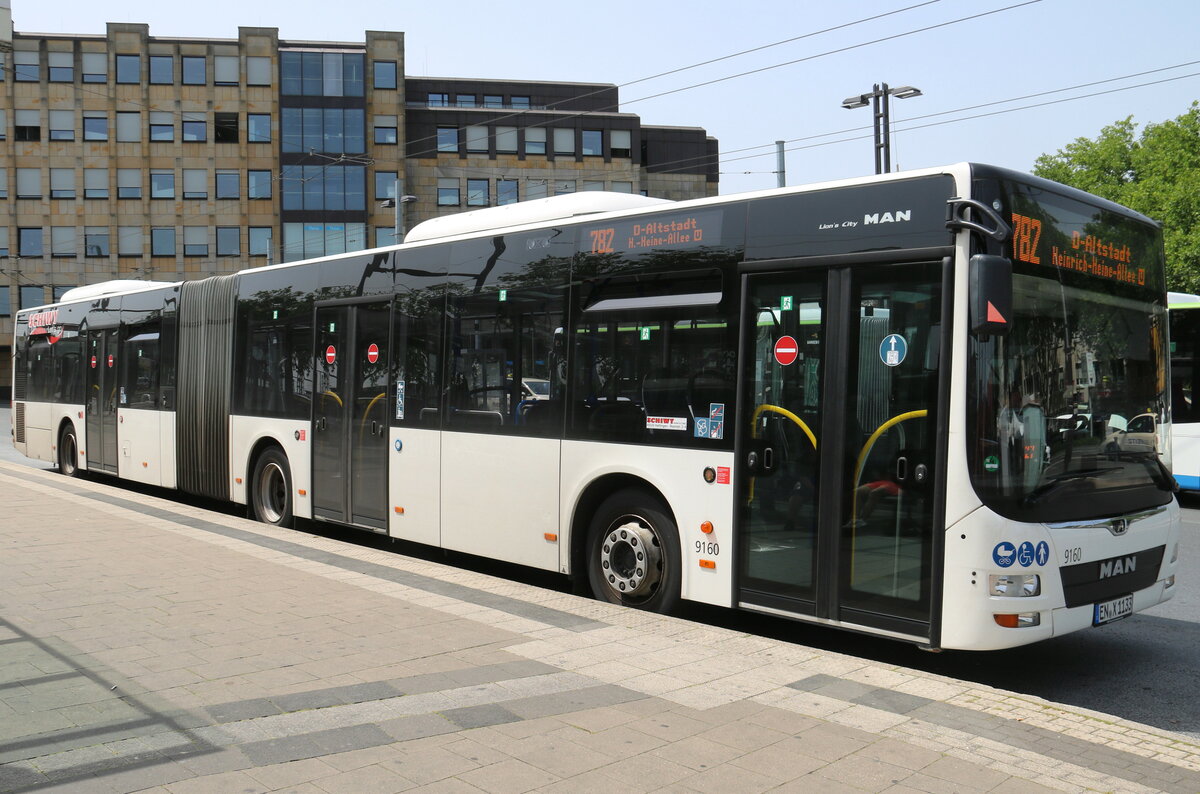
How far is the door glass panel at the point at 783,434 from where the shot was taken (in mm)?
6855

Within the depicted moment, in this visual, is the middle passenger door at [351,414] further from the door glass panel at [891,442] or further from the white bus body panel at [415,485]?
the door glass panel at [891,442]

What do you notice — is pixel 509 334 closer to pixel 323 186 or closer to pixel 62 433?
pixel 62 433

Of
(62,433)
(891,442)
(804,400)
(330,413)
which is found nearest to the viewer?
(891,442)

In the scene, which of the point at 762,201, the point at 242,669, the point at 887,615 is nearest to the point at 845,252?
the point at 762,201

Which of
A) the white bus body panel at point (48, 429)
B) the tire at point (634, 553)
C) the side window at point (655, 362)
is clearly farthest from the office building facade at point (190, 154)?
the tire at point (634, 553)

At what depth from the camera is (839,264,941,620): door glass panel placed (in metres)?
6.25

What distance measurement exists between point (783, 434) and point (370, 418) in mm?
5407

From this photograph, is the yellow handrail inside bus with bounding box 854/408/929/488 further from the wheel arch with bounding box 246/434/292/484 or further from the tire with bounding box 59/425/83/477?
the tire with bounding box 59/425/83/477

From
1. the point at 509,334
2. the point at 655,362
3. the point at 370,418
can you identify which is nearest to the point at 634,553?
the point at 655,362

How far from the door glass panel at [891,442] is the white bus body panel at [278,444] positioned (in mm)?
7334

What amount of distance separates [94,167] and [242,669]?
64.8m

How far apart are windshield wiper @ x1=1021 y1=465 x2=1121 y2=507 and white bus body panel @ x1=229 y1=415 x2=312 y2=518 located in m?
8.24

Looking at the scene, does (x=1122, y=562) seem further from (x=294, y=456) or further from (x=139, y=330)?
(x=139, y=330)

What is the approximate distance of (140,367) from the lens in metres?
16.5
